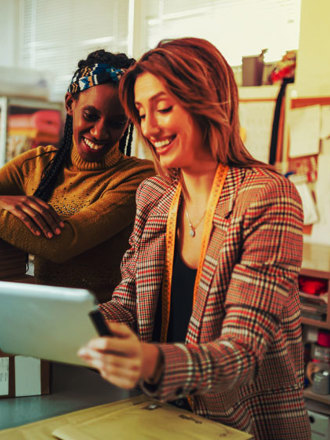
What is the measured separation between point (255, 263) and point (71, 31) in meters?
4.02

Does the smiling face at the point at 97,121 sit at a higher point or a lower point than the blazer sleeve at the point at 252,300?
higher

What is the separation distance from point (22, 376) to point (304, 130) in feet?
6.90

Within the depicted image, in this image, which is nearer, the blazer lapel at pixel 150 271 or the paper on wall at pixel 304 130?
the blazer lapel at pixel 150 271

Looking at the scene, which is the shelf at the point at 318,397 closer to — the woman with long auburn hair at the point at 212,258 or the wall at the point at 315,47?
the woman with long auburn hair at the point at 212,258

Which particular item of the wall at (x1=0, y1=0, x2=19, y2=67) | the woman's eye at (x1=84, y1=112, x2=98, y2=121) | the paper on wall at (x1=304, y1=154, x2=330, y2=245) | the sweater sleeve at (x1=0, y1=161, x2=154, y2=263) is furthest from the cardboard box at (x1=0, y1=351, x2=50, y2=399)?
the wall at (x1=0, y1=0, x2=19, y2=67)

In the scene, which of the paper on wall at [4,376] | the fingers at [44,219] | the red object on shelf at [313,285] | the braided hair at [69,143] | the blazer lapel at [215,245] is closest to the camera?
the blazer lapel at [215,245]

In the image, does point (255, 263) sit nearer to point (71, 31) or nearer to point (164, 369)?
point (164, 369)

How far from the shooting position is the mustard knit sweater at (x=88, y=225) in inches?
57.7

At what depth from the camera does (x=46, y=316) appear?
0.87 m

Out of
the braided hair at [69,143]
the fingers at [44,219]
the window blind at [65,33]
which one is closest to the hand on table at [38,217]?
the fingers at [44,219]

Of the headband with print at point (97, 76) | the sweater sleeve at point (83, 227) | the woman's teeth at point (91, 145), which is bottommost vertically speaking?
the sweater sleeve at point (83, 227)

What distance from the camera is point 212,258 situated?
1082mm

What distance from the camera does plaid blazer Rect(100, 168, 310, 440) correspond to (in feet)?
3.00

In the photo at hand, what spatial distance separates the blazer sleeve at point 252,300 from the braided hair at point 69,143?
0.72 metres
